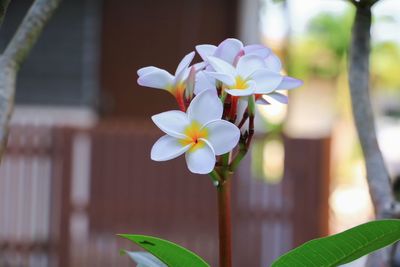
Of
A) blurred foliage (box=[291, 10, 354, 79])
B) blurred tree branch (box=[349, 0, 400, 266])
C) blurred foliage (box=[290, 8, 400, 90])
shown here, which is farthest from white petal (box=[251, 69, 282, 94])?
blurred foliage (box=[291, 10, 354, 79])

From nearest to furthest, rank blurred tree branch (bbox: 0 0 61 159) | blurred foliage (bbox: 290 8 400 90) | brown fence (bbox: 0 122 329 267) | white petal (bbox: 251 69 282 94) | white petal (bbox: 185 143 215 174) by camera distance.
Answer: white petal (bbox: 185 143 215 174) → white petal (bbox: 251 69 282 94) → blurred tree branch (bbox: 0 0 61 159) → brown fence (bbox: 0 122 329 267) → blurred foliage (bbox: 290 8 400 90)

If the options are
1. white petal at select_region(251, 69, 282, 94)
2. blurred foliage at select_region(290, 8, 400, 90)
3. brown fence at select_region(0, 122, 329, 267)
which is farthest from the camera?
blurred foliage at select_region(290, 8, 400, 90)

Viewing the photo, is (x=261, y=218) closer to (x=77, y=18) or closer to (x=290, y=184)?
(x=290, y=184)

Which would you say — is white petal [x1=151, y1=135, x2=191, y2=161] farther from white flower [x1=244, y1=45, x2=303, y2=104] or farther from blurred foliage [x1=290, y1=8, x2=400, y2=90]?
blurred foliage [x1=290, y1=8, x2=400, y2=90]

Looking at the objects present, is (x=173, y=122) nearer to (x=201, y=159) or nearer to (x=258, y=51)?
(x=201, y=159)

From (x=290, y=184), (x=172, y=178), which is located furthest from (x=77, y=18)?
(x=290, y=184)

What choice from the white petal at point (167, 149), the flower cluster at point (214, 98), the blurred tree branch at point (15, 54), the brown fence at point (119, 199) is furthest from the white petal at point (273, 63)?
the brown fence at point (119, 199)
